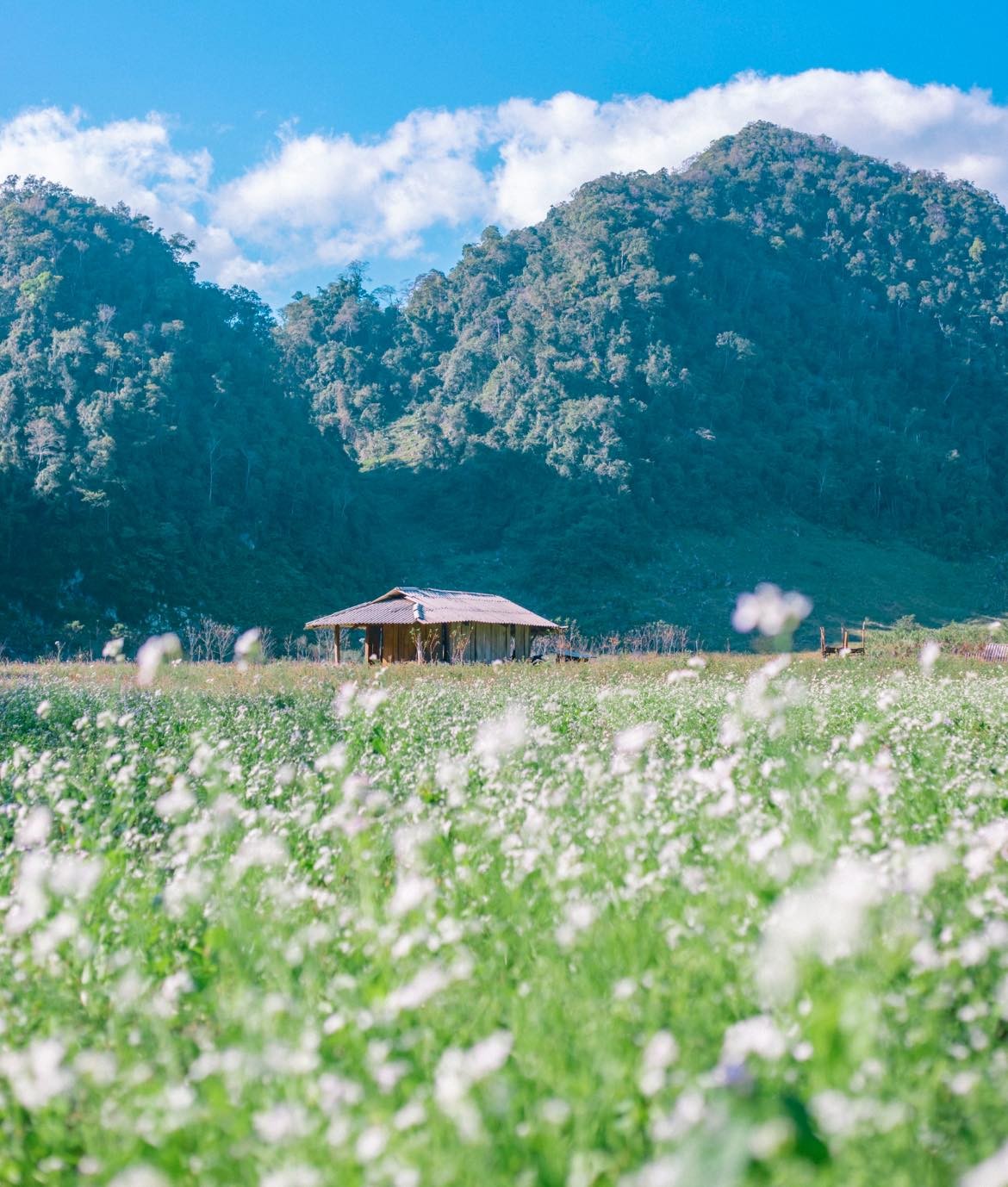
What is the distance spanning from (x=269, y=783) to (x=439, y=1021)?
14.9 feet

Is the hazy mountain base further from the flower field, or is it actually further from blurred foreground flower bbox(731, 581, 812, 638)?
blurred foreground flower bbox(731, 581, 812, 638)

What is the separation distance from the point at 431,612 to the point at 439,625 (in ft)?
3.79

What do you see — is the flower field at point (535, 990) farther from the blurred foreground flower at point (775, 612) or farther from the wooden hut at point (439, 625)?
the wooden hut at point (439, 625)

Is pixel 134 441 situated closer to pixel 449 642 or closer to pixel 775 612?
pixel 449 642

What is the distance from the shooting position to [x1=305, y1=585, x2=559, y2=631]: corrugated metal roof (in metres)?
34.0

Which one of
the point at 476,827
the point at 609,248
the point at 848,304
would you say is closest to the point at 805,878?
the point at 476,827

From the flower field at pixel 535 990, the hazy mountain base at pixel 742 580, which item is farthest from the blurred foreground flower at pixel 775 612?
the hazy mountain base at pixel 742 580

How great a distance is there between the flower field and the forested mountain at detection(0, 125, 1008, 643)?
141ft

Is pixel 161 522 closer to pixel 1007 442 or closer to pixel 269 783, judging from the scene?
pixel 269 783

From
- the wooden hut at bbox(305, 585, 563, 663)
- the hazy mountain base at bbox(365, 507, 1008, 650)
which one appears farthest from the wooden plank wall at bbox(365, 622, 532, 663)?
the hazy mountain base at bbox(365, 507, 1008, 650)

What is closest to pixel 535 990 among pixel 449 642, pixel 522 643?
pixel 449 642

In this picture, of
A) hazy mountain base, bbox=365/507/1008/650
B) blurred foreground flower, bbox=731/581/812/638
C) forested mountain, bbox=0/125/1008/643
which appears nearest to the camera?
blurred foreground flower, bbox=731/581/812/638

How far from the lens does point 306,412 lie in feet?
225

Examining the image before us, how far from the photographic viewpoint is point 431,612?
34.1 meters
